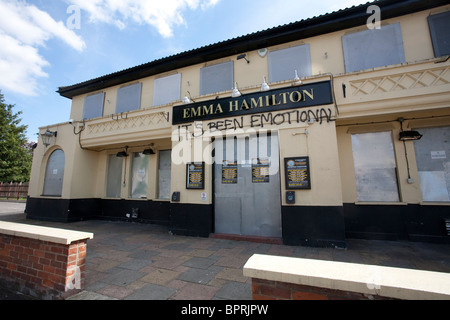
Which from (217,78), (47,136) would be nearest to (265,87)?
(217,78)

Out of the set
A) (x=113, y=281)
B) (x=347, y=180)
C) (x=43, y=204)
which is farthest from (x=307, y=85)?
(x=43, y=204)

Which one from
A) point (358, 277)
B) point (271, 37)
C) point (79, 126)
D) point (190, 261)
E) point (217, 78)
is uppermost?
point (271, 37)

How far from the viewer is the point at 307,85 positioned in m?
5.84

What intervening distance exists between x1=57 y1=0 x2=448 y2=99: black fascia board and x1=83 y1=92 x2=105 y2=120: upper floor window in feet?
1.99

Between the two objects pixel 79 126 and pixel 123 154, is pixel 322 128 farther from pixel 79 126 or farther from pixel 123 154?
pixel 79 126

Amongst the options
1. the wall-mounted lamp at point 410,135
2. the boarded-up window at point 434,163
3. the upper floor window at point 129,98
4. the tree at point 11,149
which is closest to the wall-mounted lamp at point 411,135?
the wall-mounted lamp at point 410,135

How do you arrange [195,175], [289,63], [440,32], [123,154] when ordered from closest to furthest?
1. [440,32]
2. [195,175]
3. [289,63]
4. [123,154]

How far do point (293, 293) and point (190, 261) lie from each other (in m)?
3.02

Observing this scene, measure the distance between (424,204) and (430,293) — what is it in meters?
6.18

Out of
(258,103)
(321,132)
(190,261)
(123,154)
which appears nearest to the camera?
(190,261)

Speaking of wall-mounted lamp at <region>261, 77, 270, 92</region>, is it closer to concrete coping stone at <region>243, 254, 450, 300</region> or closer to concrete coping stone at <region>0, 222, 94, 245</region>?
concrete coping stone at <region>243, 254, 450, 300</region>

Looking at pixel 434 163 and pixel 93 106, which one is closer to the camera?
pixel 434 163

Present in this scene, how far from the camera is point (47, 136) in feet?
31.6
